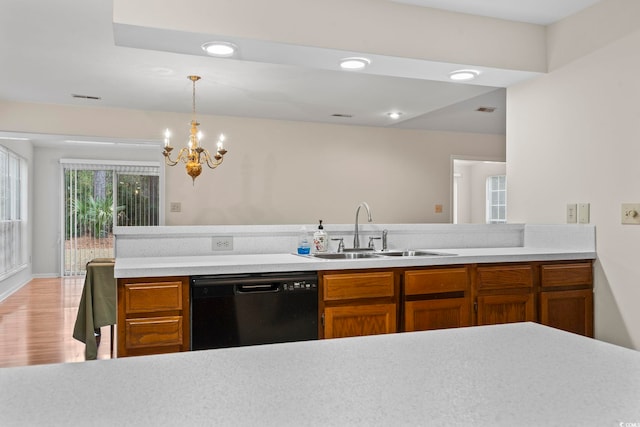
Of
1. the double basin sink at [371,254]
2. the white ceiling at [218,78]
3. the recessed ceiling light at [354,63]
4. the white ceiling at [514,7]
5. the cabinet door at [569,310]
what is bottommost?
the cabinet door at [569,310]

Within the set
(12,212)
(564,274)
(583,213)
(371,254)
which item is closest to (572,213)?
(583,213)

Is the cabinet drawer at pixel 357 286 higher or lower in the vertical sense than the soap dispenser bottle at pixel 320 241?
lower

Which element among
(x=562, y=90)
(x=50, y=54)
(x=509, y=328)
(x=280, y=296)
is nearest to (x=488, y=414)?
(x=509, y=328)

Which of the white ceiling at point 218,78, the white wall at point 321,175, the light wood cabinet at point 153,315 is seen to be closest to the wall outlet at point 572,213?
the white ceiling at point 218,78

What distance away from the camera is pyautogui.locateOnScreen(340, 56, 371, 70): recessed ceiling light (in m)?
2.74

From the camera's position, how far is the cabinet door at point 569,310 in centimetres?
289

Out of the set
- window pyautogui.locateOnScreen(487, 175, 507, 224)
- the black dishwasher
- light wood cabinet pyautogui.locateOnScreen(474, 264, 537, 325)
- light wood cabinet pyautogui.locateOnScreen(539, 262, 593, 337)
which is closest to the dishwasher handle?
the black dishwasher

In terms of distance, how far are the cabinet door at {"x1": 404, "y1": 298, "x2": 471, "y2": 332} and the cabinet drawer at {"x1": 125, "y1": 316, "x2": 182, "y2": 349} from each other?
46.9 inches

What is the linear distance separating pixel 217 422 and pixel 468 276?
7.81ft

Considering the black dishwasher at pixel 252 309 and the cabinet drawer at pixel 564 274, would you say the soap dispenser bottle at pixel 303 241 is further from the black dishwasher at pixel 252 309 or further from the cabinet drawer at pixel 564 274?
the cabinet drawer at pixel 564 274

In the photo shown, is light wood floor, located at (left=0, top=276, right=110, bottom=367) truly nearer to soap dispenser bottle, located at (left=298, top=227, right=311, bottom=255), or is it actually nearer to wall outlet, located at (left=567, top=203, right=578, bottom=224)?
soap dispenser bottle, located at (left=298, top=227, right=311, bottom=255)

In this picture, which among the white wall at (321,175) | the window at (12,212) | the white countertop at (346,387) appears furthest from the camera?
the window at (12,212)

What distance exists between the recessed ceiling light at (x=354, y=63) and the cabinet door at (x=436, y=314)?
137 cm

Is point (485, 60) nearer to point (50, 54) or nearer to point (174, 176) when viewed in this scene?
Result: point (50, 54)
